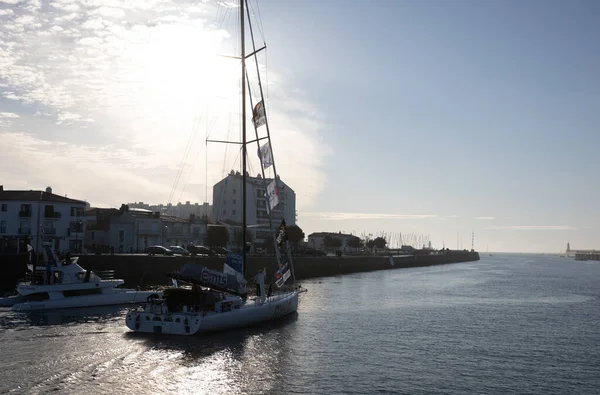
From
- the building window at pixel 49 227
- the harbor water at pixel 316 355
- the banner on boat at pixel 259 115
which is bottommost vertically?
the harbor water at pixel 316 355

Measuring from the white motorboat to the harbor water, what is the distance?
185 centimetres

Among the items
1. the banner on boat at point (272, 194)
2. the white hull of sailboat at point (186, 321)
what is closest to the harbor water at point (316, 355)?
the white hull of sailboat at point (186, 321)

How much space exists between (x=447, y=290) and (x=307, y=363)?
59.4 metres

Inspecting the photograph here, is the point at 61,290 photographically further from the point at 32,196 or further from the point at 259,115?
the point at 32,196

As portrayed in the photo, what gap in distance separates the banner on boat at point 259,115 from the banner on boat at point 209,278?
44.9 feet

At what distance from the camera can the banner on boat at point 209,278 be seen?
136 feet

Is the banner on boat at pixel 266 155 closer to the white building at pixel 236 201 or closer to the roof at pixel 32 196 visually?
the roof at pixel 32 196

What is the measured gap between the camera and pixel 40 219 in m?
88.8

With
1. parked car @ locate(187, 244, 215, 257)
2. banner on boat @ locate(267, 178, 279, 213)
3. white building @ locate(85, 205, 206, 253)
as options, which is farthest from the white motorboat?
white building @ locate(85, 205, 206, 253)

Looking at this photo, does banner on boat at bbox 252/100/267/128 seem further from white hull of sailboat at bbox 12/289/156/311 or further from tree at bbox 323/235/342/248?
tree at bbox 323/235/342/248

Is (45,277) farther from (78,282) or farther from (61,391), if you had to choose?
(61,391)

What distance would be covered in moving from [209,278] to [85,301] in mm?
19776

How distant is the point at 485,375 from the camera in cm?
3188

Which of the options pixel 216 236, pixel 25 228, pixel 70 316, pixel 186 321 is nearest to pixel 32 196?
pixel 25 228
